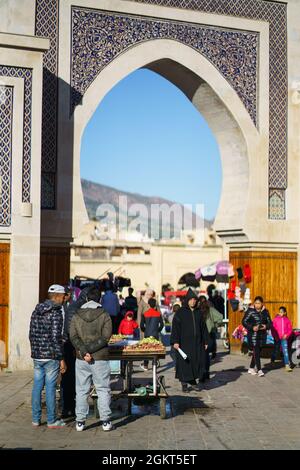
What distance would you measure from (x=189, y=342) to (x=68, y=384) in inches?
86.9

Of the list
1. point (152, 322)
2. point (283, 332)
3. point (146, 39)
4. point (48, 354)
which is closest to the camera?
point (48, 354)

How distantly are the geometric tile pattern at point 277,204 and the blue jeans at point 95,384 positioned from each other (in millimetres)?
7601

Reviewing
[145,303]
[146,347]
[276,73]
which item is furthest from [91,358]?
[276,73]

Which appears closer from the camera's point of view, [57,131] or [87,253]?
[57,131]

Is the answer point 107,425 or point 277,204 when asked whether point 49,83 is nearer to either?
point 277,204

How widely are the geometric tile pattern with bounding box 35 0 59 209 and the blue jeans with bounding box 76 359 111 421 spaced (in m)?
6.02

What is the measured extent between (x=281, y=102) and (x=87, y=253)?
3282 cm

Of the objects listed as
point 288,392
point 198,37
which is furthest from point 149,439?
point 198,37

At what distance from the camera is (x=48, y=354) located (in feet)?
25.5

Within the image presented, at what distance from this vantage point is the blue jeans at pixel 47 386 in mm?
7805

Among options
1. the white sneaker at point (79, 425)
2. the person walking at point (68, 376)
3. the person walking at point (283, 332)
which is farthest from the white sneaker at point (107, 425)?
the person walking at point (283, 332)
